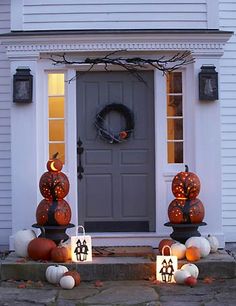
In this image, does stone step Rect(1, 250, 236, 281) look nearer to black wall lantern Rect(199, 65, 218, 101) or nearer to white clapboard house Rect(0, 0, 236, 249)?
white clapboard house Rect(0, 0, 236, 249)

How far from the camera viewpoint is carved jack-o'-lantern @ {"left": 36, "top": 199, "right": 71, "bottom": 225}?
7.65 meters

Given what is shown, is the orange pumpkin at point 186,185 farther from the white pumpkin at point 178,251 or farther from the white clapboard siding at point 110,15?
the white clapboard siding at point 110,15

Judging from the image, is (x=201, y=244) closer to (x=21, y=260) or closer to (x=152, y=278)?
(x=152, y=278)

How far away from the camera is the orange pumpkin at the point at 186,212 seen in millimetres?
7711

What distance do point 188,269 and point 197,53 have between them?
2884mm

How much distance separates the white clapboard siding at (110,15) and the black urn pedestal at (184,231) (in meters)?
2.61

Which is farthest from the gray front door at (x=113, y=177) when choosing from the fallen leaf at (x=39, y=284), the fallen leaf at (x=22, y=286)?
the fallen leaf at (x=22, y=286)

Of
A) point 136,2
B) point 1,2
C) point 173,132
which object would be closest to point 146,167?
point 173,132

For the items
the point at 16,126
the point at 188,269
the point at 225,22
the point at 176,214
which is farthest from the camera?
the point at 225,22

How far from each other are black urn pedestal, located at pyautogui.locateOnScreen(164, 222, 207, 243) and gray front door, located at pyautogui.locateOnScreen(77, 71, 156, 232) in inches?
33.1

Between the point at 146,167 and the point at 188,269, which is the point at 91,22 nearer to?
the point at 146,167

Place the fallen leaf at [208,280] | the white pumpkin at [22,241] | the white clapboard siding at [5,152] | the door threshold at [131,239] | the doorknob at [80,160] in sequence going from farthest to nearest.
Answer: the white clapboard siding at [5,152], the doorknob at [80,160], the door threshold at [131,239], the white pumpkin at [22,241], the fallen leaf at [208,280]

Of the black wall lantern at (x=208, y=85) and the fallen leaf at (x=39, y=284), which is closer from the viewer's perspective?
the fallen leaf at (x=39, y=284)

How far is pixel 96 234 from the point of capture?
337 inches
